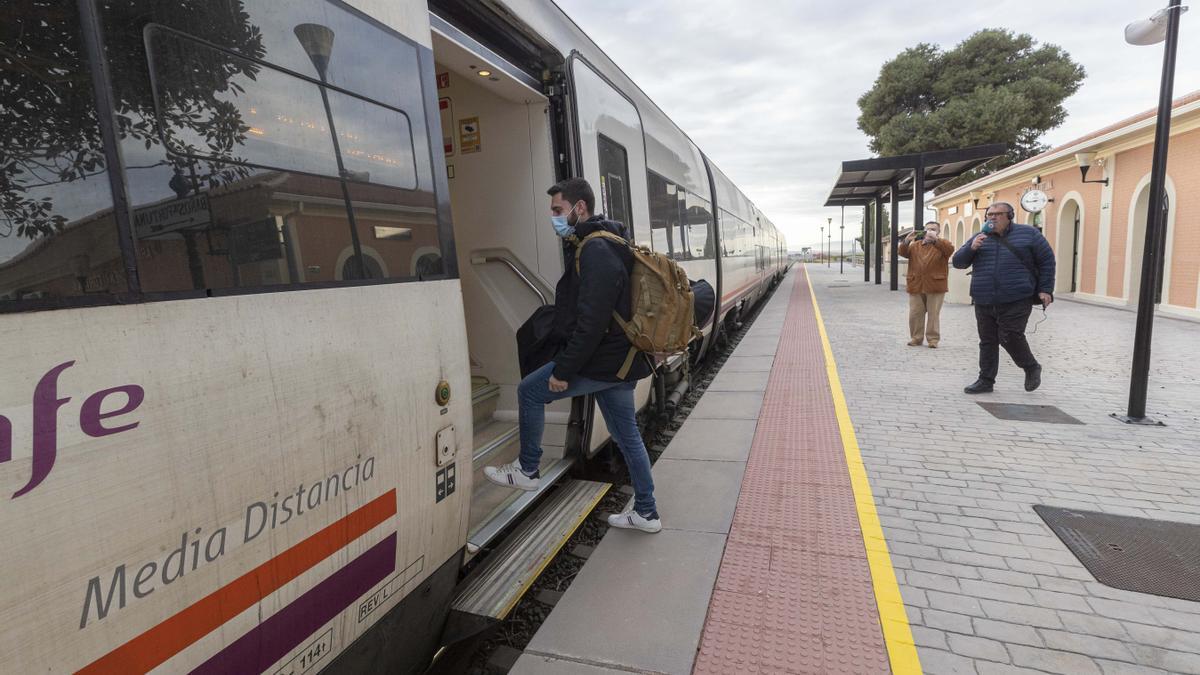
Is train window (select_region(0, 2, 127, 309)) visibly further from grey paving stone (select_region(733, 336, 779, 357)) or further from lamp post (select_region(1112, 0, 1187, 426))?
grey paving stone (select_region(733, 336, 779, 357))

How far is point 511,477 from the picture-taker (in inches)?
127

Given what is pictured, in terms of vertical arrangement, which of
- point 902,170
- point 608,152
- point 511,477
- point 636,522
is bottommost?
point 636,522

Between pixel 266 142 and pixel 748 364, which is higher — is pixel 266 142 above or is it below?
above

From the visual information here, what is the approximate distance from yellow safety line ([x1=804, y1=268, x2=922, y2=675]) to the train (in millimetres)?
1595

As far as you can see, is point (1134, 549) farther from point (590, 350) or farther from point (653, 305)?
point (590, 350)

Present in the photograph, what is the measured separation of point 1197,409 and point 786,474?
407 centimetres

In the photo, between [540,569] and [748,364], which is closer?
[540,569]

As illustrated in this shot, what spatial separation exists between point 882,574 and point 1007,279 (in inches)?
163

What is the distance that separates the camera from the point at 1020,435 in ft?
16.0

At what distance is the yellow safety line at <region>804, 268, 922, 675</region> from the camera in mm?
2368

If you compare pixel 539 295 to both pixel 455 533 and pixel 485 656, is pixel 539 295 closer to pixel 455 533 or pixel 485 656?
pixel 455 533

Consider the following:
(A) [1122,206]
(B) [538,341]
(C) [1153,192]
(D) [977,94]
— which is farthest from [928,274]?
(D) [977,94]

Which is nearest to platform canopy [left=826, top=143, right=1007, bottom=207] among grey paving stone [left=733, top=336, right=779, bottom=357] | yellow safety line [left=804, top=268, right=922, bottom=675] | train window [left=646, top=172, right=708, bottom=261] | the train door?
grey paving stone [left=733, top=336, right=779, bottom=357]

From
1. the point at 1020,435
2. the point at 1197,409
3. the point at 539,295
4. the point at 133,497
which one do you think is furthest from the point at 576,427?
the point at 1197,409
